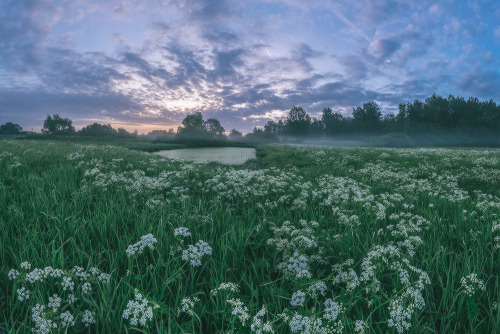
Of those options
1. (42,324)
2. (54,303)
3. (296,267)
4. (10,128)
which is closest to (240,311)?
(296,267)

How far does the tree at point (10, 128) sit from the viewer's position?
527ft

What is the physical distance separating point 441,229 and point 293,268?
3.71 m

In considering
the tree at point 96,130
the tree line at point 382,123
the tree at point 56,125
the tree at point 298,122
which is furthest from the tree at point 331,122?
the tree at point 56,125

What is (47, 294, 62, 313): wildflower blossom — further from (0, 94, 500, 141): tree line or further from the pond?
(0, 94, 500, 141): tree line

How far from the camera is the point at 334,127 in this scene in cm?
13775

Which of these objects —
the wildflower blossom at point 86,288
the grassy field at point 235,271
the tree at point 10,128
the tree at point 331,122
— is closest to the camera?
the grassy field at point 235,271

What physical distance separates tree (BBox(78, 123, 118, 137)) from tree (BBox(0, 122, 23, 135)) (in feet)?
224

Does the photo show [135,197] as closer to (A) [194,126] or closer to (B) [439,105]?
(A) [194,126]

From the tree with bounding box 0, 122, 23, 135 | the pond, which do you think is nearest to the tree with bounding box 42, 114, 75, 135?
the tree with bounding box 0, 122, 23, 135

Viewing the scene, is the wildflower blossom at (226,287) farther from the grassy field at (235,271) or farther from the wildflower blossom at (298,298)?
the wildflower blossom at (298,298)

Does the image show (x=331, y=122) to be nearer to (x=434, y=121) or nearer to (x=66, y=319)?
(x=434, y=121)

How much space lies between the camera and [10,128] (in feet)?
540

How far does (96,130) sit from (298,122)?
335 feet

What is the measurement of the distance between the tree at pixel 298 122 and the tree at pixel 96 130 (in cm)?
8479
